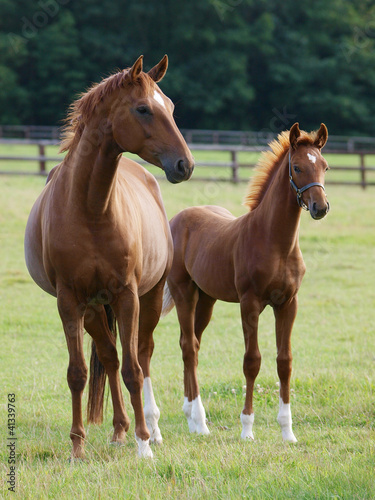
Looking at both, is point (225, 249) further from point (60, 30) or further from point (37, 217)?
point (60, 30)

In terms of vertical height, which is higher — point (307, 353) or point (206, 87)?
point (206, 87)

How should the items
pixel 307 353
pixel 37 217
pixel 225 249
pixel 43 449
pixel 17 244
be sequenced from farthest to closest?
pixel 17 244 < pixel 307 353 < pixel 225 249 < pixel 37 217 < pixel 43 449

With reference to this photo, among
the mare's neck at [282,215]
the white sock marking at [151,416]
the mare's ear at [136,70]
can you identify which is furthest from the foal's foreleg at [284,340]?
the mare's ear at [136,70]

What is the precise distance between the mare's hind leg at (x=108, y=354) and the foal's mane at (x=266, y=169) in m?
1.54

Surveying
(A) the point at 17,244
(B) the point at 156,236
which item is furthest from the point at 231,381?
(A) the point at 17,244

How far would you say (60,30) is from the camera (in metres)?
36.6

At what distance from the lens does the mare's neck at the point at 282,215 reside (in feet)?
15.7

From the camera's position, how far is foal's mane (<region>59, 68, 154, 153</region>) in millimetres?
3736

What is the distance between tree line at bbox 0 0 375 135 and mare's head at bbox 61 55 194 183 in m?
32.3

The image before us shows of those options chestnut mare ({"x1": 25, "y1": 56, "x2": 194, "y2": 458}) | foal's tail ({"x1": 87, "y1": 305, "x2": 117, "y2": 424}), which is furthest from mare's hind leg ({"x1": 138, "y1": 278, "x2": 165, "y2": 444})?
chestnut mare ({"x1": 25, "y1": 56, "x2": 194, "y2": 458})

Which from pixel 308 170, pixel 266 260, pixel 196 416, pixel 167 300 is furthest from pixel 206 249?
pixel 196 416

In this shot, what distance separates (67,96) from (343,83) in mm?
16256

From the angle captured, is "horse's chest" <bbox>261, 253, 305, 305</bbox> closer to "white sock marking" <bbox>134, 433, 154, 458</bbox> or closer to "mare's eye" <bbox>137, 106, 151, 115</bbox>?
"white sock marking" <bbox>134, 433, 154, 458</bbox>

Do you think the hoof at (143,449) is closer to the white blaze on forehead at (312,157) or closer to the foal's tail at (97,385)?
the foal's tail at (97,385)
